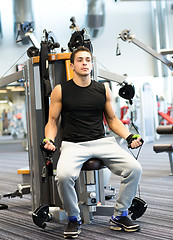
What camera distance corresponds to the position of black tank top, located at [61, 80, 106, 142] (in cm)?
283

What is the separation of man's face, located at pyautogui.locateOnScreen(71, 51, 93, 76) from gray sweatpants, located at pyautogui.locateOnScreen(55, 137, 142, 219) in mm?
504

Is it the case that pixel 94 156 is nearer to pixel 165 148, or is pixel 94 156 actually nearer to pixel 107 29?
pixel 165 148

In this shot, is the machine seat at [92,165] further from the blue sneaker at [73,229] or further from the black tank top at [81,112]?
the blue sneaker at [73,229]

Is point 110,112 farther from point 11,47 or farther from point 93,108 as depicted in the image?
point 11,47

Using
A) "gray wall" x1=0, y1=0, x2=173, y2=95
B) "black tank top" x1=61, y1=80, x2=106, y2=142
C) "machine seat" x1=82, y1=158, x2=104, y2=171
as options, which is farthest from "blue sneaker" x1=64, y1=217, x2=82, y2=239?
"gray wall" x1=0, y1=0, x2=173, y2=95

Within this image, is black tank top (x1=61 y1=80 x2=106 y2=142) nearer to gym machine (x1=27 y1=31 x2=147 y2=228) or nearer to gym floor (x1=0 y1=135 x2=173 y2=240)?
gym machine (x1=27 y1=31 x2=147 y2=228)

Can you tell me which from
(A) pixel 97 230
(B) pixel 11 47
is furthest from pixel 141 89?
(A) pixel 97 230

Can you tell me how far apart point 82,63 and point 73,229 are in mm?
1141

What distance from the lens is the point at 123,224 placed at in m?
2.72

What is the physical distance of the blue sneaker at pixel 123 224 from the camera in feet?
8.86

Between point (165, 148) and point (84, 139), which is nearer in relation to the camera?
point (84, 139)

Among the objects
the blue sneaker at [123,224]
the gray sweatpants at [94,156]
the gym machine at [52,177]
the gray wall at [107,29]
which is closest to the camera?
the gray sweatpants at [94,156]

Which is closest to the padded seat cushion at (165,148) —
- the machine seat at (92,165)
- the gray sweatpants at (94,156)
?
the gray sweatpants at (94,156)

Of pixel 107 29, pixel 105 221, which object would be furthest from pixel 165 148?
pixel 107 29
